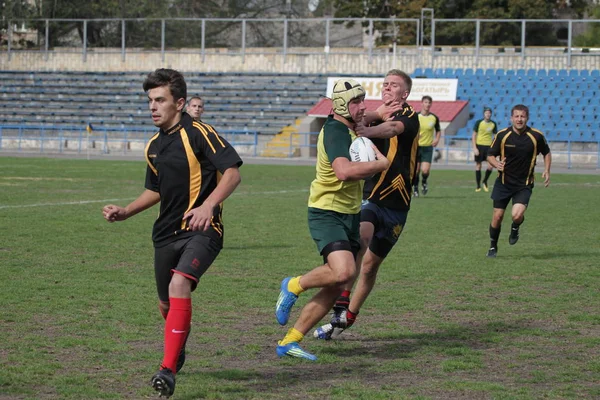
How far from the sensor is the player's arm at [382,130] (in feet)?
23.1

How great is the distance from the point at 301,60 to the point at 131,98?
812 cm

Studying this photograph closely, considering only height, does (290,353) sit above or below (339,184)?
below

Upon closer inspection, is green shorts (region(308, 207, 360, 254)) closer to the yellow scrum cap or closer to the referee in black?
the yellow scrum cap

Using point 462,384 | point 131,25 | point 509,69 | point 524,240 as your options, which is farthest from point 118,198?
point 131,25

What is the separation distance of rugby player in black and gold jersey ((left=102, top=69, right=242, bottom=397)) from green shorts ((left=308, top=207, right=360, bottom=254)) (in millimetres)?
1075

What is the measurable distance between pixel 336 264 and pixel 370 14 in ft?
191

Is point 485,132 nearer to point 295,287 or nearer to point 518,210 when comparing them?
point 518,210

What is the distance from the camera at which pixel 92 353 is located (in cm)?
704

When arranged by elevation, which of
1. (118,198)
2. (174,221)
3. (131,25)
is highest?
(131,25)

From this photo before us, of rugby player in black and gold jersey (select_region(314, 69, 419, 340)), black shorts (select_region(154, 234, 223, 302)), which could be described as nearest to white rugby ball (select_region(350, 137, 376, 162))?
rugby player in black and gold jersey (select_region(314, 69, 419, 340))

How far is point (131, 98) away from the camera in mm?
46969

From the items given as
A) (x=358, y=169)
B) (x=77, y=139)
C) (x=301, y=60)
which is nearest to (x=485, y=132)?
(x=358, y=169)

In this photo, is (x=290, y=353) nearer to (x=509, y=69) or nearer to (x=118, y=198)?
(x=118, y=198)

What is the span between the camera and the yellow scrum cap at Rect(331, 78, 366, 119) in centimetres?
689
